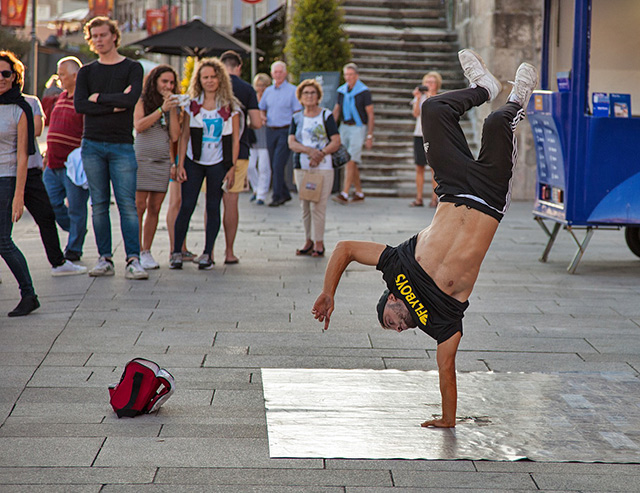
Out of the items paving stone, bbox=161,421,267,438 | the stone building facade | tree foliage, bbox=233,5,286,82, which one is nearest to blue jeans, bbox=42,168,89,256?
paving stone, bbox=161,421,267,438

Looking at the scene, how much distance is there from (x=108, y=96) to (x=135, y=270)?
1.47 m

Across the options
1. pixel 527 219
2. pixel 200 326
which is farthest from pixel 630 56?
pixel 200 326

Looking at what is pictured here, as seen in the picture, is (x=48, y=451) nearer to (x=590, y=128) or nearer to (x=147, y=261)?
(x=147, y=261)

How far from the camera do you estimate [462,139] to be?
462cm

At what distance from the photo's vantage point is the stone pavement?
12.8 ft

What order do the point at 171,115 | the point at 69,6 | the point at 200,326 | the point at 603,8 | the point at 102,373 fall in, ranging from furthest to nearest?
the point at 69,6
the point at 603,8
the point at 171,115
the point at 200,326
the point at 102,373

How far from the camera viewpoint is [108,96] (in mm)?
8133

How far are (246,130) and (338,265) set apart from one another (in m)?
5.61

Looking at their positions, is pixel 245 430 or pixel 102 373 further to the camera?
pixel 102 373

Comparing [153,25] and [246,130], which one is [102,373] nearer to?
[246,130]

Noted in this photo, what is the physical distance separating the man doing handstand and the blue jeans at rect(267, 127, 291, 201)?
10.2 m

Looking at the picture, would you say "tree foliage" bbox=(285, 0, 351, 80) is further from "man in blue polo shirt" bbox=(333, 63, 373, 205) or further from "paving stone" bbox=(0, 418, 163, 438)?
A: "paving stone" bbox=(0, 418, 163, 438)

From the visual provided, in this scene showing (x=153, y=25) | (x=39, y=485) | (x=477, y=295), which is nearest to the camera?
(x=39, y=485)

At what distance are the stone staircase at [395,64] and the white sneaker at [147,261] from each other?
7914mm
